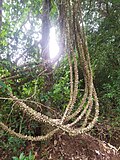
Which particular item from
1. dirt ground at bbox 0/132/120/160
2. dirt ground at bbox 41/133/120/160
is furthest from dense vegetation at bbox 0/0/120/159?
dirt ground at bbox 41/133/120/160

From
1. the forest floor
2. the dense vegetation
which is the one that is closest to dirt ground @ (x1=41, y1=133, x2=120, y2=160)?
the forest floor

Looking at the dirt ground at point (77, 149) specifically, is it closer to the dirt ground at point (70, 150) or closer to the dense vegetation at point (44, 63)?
the dirt ground at point (70, 150)

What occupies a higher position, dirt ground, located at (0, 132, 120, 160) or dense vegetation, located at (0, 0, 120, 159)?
dense vegetation, located at (0, 0, 120, 159)

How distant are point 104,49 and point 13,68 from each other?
1.22 meters

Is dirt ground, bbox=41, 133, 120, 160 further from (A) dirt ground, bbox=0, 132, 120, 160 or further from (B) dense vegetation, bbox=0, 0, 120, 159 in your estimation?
(B) dense vegetation, bbox=0, 0, 120, 159

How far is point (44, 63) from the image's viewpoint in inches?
76.3

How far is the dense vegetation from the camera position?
76.3 inches

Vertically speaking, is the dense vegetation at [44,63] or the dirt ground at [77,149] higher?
the dense vegetation at [44,63]

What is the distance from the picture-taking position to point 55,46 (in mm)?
2311

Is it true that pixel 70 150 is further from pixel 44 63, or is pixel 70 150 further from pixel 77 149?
pixel 44 63

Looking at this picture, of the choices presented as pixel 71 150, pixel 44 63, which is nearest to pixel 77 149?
pixel 71 150

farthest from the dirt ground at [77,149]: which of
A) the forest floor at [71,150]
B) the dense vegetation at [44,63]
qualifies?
the dense vegetation at [44,63]

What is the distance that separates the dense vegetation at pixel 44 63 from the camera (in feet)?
6.36

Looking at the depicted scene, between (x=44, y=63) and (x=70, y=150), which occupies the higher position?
(x=44, y=63)
